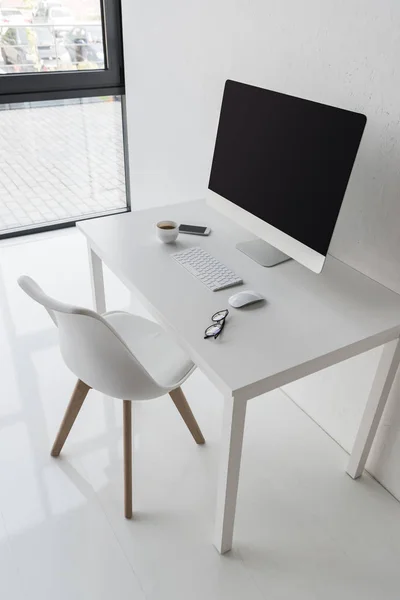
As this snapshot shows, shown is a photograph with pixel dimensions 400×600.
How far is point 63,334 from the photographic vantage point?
1340 millimetres

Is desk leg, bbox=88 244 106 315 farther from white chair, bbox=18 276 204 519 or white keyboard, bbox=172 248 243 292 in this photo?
white keyboard, bbox=172 248 243 292

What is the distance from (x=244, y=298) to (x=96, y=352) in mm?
407

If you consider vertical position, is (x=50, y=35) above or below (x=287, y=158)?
above

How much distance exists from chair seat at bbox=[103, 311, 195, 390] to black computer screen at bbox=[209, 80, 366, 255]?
0.49 m

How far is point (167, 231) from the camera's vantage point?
1650 millimetres

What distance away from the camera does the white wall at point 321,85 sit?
4.45ft

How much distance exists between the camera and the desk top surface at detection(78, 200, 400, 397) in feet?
3.84

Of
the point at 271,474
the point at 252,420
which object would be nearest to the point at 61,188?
the point at 252,420

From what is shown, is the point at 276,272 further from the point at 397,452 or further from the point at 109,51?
the point at 109,51

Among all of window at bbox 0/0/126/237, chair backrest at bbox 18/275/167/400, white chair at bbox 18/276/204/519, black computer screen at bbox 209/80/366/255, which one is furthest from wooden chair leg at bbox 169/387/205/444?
window at bbox 0/0/126/237

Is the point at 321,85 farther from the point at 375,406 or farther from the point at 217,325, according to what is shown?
the point at 375,406

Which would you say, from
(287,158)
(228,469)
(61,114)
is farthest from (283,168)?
(61,114)

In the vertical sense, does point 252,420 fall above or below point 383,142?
below

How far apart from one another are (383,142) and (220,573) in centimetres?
125
